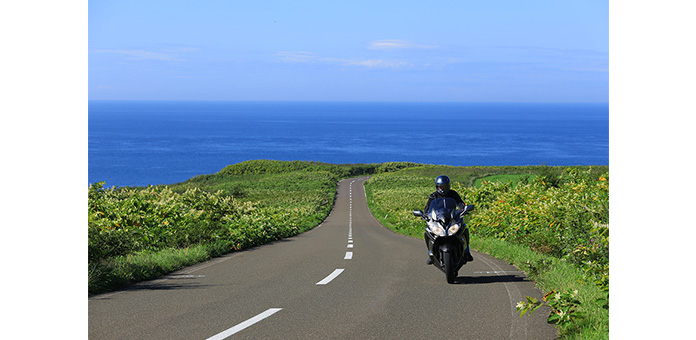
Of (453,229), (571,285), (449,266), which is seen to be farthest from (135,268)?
(571,285)

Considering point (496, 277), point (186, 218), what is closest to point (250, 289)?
point (496, 277)

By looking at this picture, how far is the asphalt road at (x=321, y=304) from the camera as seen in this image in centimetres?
635

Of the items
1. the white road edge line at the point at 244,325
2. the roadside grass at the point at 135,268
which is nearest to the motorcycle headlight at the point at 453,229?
the white road edge line at the point at 244,325

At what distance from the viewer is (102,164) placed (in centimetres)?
14238

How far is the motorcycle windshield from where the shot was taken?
1029 centimetres

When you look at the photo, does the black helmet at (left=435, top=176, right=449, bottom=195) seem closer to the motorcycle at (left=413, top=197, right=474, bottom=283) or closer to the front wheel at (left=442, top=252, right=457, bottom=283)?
the motorcycle at (left=413, top=197, right=474, bottom=283)

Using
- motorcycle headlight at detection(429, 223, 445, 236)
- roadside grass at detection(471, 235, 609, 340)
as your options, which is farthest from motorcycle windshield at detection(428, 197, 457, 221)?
roadside grass at detection(471, 235, 609, 340)

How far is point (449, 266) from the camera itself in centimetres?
1000

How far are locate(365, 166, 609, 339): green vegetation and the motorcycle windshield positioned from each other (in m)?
1.85

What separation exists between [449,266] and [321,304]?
2.85m

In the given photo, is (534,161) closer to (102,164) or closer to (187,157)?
(187,157)

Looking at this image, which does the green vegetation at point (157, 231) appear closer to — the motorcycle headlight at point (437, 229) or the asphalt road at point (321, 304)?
the asphalt road at point (321, 304)

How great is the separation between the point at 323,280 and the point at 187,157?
16775 cm
